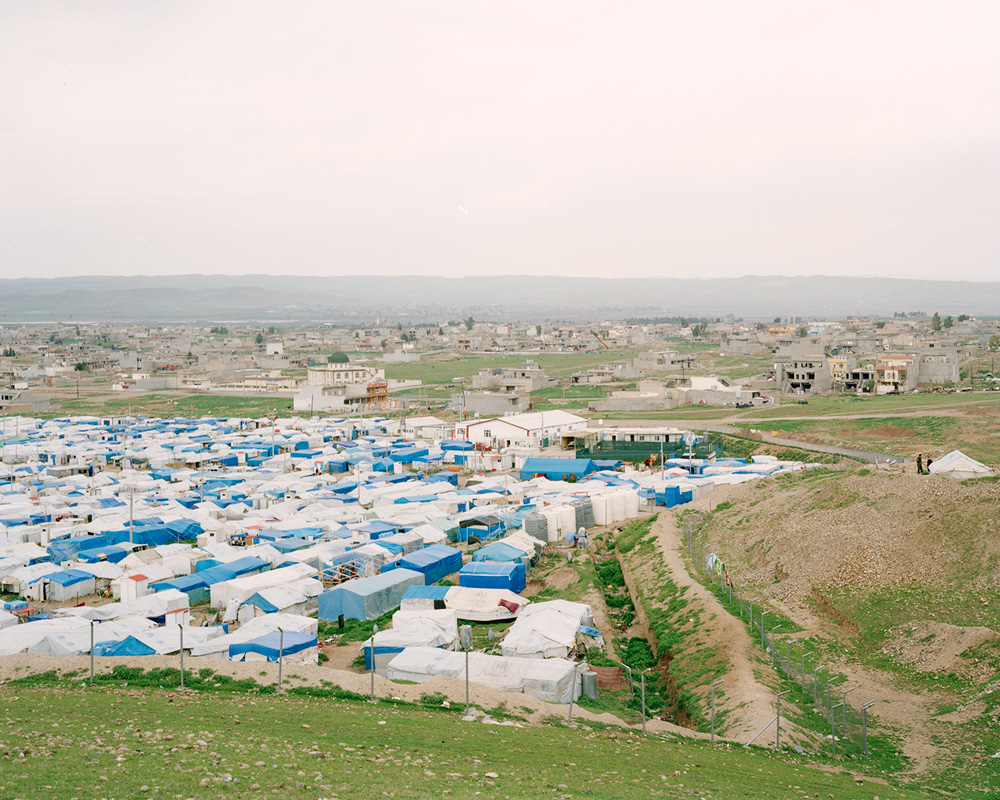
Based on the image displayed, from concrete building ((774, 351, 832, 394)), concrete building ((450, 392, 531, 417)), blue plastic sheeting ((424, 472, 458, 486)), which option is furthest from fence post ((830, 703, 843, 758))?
concrete building ((774, 351, 832, 394))

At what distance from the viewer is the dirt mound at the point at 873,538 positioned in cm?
1354

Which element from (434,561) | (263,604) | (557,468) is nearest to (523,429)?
(557,468)

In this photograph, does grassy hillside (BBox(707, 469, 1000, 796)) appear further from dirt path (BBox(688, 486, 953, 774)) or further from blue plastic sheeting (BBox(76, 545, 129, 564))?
blue plastic sheeting (BBox(76, 545, 129, 564))

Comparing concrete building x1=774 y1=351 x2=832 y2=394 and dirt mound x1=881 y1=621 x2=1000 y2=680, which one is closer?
dirt mound x1=881 y1=621 x2=1000 y2=680

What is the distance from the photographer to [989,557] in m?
13.1

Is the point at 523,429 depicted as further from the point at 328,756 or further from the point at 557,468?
the point at 328,756

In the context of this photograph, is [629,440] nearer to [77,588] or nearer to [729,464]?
[729,464]

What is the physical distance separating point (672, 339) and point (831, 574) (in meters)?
115

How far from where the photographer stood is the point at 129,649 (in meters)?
12.1

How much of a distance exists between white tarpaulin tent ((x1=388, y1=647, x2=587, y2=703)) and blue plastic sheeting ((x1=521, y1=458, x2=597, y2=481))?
60.0 ft

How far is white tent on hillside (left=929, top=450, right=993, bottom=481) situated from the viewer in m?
19.6

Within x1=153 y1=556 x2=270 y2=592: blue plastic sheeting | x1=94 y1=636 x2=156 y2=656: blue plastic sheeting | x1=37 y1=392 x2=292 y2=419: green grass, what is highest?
x1=94 y1=636 x2=156 y2=656: blue plastic sheeting

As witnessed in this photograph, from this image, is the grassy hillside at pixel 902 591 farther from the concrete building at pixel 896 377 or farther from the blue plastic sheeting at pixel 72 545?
the concrete building at pixel 896 377

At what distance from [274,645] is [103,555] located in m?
9.12
